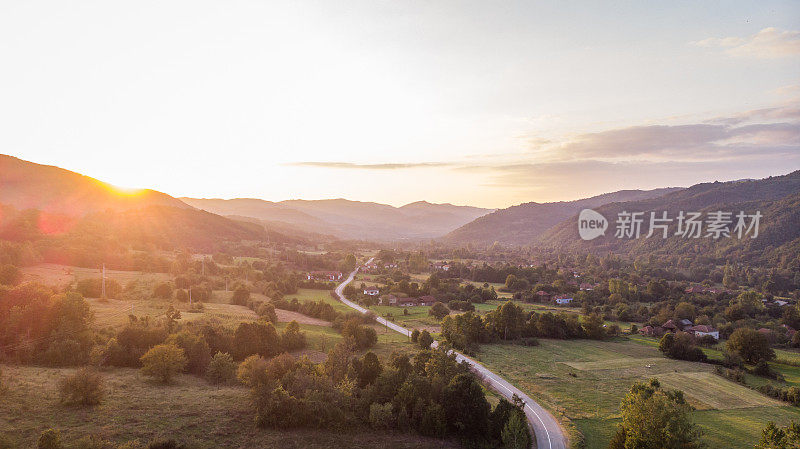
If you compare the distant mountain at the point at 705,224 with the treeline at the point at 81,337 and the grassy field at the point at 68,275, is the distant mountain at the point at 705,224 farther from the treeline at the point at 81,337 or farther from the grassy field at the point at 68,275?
the grassy field at the point at 68,275

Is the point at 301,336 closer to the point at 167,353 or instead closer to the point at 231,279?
the point at 167,353

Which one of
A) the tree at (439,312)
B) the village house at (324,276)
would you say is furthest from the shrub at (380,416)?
the village house at (324,276)

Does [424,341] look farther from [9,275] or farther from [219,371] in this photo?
[9,275]

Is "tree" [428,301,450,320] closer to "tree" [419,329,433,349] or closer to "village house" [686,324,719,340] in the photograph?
"tree" [419,329,433,349]

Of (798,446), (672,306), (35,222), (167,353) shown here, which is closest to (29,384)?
(167,353)

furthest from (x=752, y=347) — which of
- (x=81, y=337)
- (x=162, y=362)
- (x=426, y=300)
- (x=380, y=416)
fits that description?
(x=81, y=337)

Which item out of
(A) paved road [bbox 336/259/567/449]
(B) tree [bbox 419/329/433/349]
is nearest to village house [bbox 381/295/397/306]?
(B) tree [bbox 419/329/433/349]
